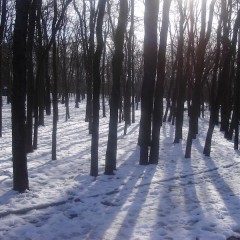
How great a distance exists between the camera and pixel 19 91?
775 cm

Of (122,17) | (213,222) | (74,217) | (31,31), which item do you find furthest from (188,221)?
(31,31)

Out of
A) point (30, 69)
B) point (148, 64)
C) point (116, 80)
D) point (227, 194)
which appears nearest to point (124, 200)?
point (227, 194)

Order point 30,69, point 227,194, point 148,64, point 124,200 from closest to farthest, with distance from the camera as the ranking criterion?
1. point 124,200
2. point 227,194
3. point 148,64
4. point 30,69

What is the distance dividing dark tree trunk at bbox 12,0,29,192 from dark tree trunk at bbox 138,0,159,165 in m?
4.42

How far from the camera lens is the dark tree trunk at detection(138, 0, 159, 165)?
439 inches

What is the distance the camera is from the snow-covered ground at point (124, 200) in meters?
6.19

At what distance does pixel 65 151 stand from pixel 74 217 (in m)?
7.68

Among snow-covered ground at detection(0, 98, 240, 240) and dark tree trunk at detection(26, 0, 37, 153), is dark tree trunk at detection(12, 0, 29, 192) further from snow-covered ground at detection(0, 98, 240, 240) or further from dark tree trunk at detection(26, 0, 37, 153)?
dark tree trunk at detection(26, 0, 37, 153)

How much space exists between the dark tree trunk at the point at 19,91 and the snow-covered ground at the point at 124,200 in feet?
1.78

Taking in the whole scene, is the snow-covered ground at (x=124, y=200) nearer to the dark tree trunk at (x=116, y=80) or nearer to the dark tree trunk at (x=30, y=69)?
the dark tree trunk at (x=116, y=80)

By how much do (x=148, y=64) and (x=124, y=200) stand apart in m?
4.70

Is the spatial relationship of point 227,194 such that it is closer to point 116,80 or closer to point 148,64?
point 116,80

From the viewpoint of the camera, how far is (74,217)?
22.5 feet

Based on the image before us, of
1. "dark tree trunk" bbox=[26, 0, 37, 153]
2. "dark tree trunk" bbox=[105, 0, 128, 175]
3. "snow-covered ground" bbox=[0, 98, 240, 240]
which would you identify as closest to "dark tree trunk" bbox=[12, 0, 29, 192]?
"snow-covered ground" bbox=[0, 98, 240, 240]
